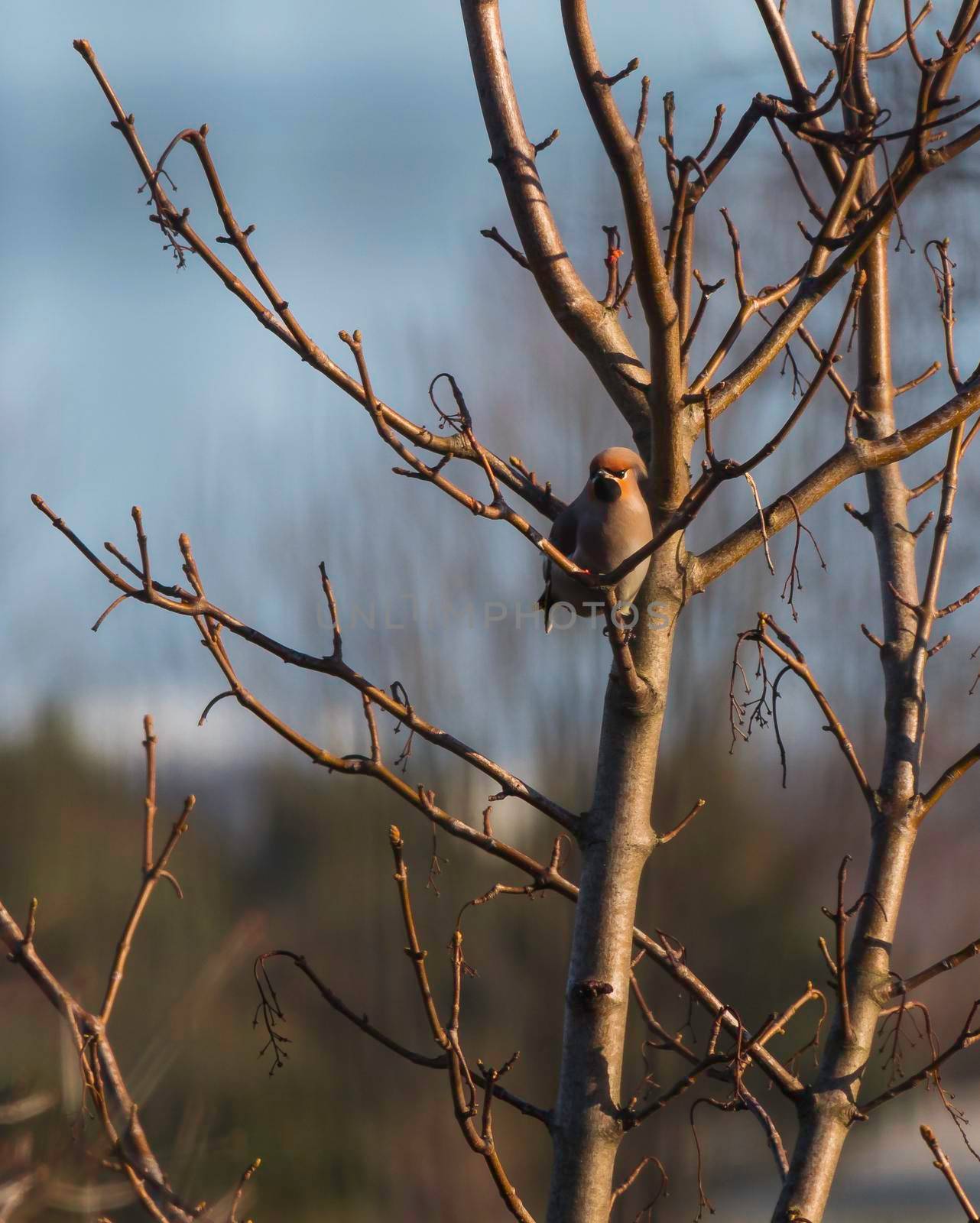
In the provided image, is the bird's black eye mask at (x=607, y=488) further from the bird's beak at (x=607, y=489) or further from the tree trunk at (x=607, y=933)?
the tree trunk at (x=607, y=933)

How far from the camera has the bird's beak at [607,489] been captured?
2.75 ft

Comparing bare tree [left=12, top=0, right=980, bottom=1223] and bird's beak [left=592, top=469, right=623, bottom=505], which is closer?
bare tree [left=12, top=0, right=980, bottom=1223]

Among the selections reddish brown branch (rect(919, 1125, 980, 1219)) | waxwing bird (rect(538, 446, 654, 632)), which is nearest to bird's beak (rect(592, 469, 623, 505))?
waxwing bird (rect(538, 446, 654, 632))

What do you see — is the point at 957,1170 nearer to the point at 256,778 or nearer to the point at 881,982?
the point at 256,778

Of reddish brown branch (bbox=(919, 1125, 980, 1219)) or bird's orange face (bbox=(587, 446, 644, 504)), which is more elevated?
bird's orange face (bbox=(587, 446, 644, 504))

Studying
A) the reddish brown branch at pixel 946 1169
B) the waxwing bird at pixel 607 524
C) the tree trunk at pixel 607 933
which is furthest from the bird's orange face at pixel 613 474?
the reddish brown branch at pixel 946 1169

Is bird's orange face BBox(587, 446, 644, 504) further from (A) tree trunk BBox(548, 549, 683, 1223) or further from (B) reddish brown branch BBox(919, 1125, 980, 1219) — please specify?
(B) reddish brown branch BBox(919, 1125, 980, 1219)

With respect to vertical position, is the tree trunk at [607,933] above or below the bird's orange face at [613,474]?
below

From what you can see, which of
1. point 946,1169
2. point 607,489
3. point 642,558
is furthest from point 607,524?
point 946,1169

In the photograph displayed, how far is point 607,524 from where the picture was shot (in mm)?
838

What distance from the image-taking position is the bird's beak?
2.75 feet

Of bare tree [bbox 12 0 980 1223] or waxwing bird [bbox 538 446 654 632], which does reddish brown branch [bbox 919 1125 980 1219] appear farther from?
waxwing bird [bbox 538 446 654 632]

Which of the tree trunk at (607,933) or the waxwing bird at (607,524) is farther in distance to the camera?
the waxwing bird at (607,524)

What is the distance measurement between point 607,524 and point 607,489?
1.1 inches
